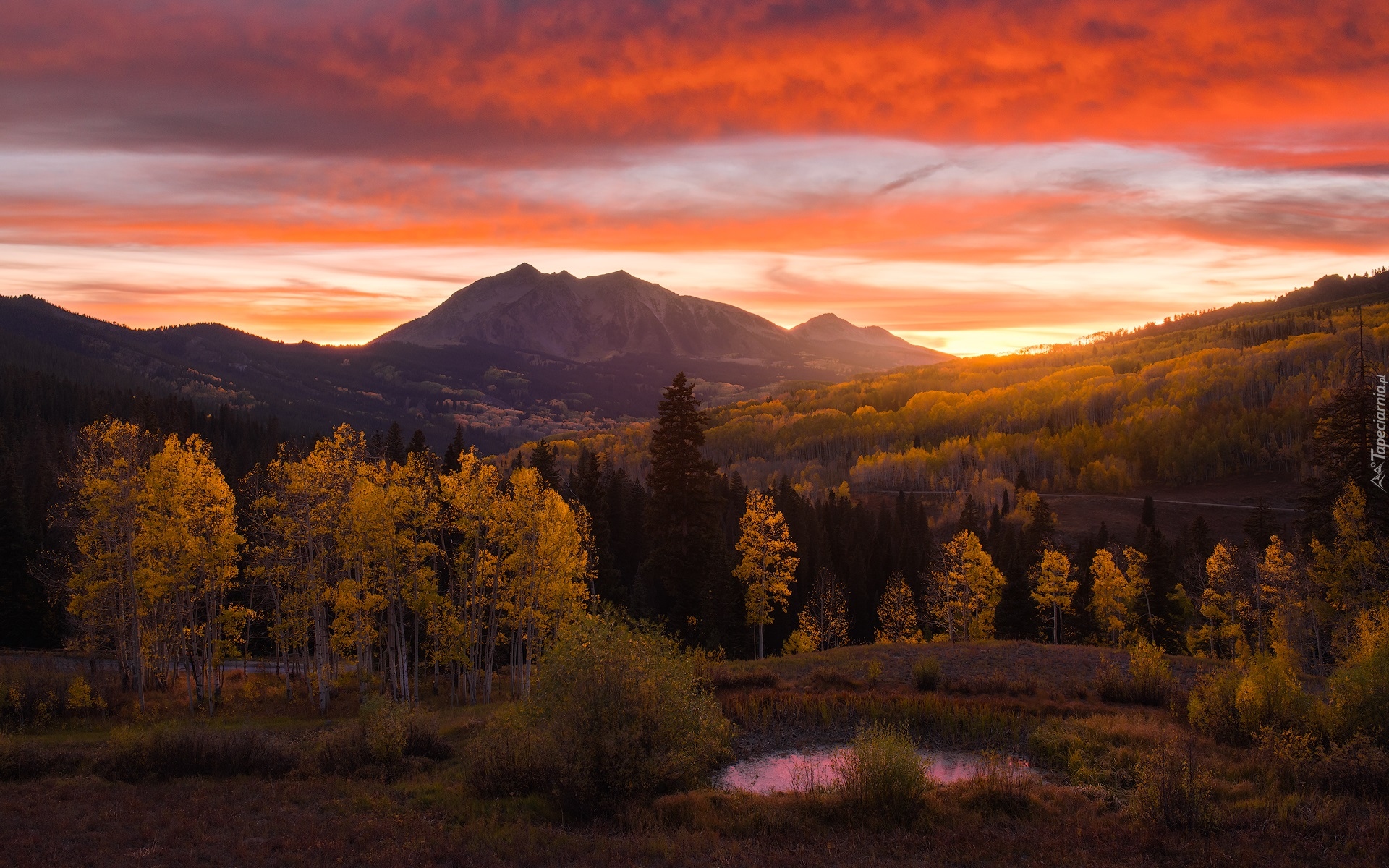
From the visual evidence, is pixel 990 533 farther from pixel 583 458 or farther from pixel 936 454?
pixel 936 454

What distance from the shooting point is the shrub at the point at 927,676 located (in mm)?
29375

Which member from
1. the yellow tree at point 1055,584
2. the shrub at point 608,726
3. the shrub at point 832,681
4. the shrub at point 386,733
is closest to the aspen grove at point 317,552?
the shrub at point 386,733

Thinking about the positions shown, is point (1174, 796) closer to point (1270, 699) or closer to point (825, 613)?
point (1270, 699)

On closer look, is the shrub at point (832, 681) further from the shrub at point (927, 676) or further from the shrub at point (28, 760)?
the shrub at point (28, 760)

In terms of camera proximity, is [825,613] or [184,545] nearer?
[184,545]

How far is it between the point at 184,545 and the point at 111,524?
10.8 ft

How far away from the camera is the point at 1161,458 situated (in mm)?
173500

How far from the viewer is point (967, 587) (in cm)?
5853

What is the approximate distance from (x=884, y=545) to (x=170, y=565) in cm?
6673

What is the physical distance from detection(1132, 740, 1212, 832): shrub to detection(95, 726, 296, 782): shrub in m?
21.6

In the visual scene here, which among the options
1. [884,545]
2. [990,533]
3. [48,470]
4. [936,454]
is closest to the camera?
[48,470]

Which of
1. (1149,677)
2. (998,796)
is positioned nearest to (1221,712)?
(1149,677)

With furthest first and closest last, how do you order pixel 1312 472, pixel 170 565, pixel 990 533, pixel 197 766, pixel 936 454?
1. pixel 936 454
2. pixel 1312 472
3. pixel 990 533
4. pixel 170 565
5. pixel 197 766

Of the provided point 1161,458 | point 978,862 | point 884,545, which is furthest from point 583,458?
point 1161,458
